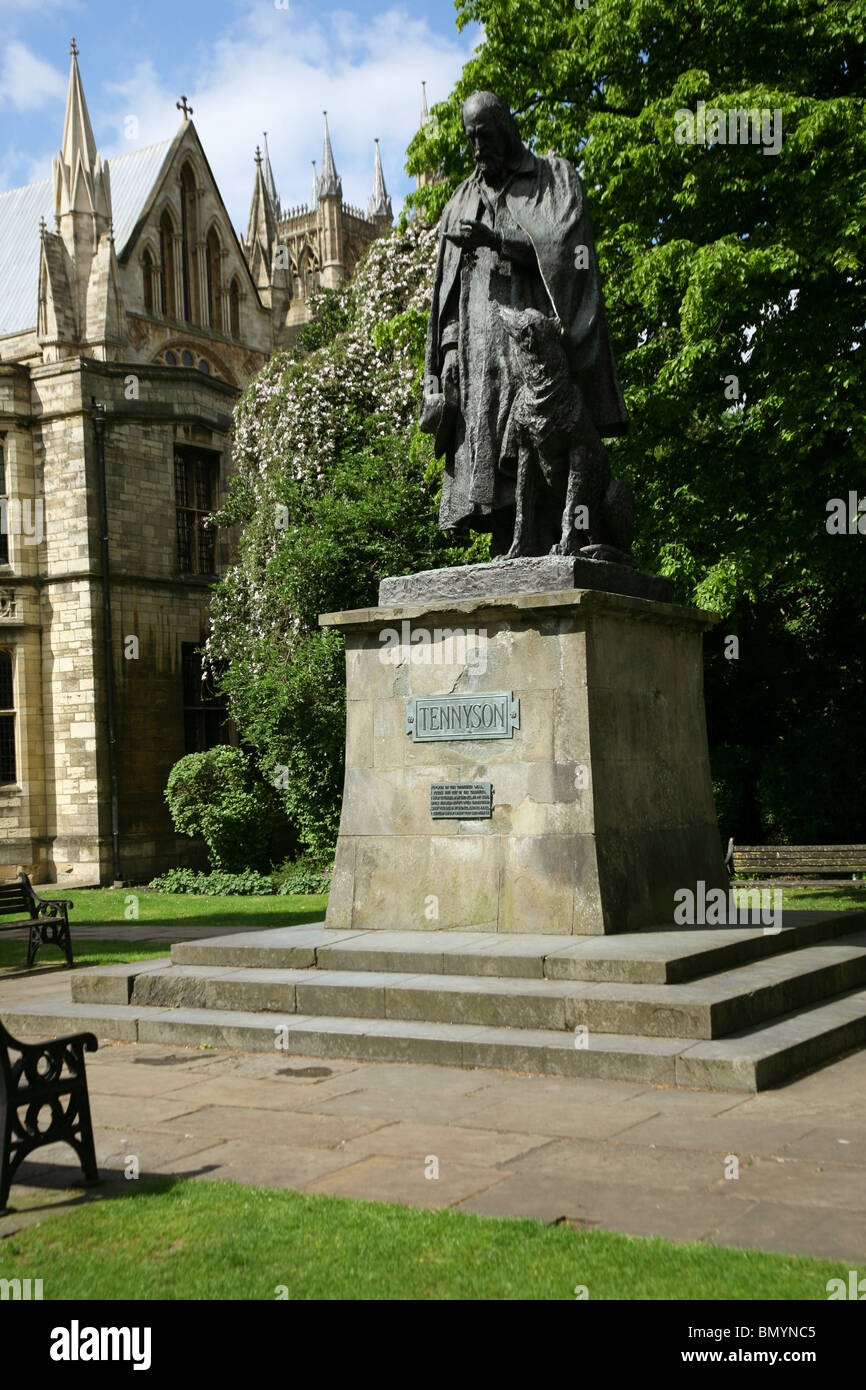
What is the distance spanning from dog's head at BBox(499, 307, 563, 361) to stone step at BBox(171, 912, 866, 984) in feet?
13.0

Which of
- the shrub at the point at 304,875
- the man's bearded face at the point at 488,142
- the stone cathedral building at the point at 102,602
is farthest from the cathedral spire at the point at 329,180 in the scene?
the man's bearded face at the point at 488,142

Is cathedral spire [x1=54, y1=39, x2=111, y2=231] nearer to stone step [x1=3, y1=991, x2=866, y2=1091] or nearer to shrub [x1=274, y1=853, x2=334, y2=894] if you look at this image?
shrub [x1=274, y1=853, x2=334, y2=894]

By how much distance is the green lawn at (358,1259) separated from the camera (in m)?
4.11

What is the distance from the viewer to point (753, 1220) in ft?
15.4

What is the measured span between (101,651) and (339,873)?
2186cm

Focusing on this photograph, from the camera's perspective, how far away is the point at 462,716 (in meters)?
9.22

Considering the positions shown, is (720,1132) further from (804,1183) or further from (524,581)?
(524,581)

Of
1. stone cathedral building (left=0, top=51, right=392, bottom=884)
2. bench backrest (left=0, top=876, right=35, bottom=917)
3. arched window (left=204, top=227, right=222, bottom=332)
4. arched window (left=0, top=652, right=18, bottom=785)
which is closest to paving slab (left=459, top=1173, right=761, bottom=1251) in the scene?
bench backrest (left=0, top=876, right=35, bottom=917)

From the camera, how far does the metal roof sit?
53344mm

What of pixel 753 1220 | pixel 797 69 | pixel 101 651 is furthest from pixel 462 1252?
pixel 101 651

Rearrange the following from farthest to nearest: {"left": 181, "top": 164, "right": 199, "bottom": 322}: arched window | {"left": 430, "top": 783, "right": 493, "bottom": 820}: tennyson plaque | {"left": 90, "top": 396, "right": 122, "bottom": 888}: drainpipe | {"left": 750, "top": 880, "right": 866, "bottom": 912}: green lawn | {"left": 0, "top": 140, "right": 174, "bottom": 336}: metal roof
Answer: {"left": 181, "top": 164, "right": 199, "bottom": 322}: arched window
{"left": 0, "top": 140, "right": 174, "bottom": 336}: metal roof
{"left": 90, "top": 396, "right": 122, "bottom": 888}: drainpipe
{"left": 750, "top": 880, "right": 866, "bottom": 912}: green lawn
{"left": 430, "top": 783, "right": 493, "bottom": 820}: tennyson plaque

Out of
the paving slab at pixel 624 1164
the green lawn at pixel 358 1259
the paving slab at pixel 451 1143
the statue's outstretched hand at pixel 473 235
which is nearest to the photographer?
the green lawn at pixel 358 1259

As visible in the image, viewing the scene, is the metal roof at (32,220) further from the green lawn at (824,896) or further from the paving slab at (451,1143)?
the paving slab at (451,1143)

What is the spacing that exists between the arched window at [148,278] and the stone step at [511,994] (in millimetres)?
48995
